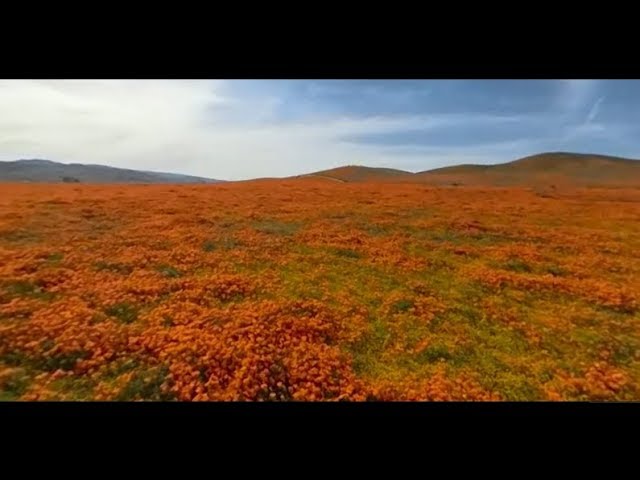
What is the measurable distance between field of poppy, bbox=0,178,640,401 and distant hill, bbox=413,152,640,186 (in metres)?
10.8

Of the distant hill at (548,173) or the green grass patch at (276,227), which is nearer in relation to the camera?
the green grass patch at (276,227)

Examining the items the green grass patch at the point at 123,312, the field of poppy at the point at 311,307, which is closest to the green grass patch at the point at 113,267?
the field of poppy at the point at 311,307

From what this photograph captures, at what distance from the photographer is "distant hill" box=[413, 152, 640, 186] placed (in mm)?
23270

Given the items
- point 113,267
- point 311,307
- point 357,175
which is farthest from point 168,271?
point 357,175

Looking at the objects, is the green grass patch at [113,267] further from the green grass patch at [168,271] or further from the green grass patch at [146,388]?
the green grass patch at [146,388]

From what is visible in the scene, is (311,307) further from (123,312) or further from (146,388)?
(123,312)

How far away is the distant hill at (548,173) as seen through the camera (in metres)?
23.3

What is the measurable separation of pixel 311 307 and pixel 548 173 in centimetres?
2448

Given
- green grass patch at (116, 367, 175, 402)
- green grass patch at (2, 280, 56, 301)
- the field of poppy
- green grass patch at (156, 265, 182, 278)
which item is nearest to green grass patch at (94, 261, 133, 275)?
the field of poppy

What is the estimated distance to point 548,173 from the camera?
26.5 m

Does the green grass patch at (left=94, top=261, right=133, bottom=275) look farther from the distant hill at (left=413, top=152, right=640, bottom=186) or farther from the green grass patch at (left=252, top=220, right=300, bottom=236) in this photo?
the distant hill at (left=413, top=152, right=640, bottom=186)

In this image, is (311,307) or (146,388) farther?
(311,307)

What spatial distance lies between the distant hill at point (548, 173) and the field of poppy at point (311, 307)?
10789 mm
